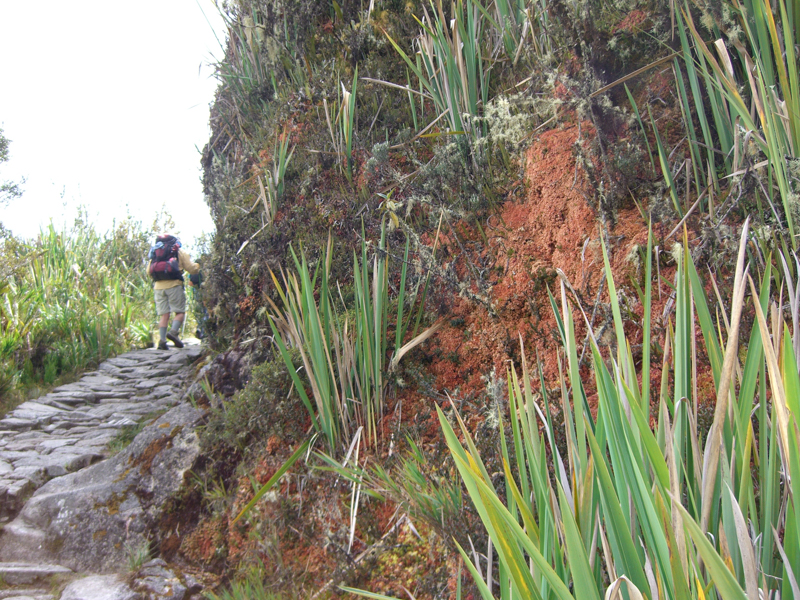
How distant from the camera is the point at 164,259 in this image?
22.0ft

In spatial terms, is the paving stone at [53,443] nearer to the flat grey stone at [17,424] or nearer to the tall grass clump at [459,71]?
the flat grey stone at [17,424]

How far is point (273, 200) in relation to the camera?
313 cm

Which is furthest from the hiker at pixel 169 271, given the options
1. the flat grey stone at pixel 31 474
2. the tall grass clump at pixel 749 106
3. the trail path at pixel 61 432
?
the tall grass clump at pixel 749 106

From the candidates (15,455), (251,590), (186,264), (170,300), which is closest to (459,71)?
(251,590)

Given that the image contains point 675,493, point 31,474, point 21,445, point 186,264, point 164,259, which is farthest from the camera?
point 164,259

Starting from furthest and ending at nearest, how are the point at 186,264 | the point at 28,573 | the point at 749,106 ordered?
the point at 186,264, the point at 28,573, the point at 749,106

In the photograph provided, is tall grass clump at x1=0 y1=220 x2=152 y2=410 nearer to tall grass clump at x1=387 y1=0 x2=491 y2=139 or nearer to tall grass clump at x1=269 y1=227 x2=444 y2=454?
tall grass clump at x1=269 y1=227 x2=444 y2=454

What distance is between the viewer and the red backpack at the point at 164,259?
21.9ft

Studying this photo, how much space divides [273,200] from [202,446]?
1530mm

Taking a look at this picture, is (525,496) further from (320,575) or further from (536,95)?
(536,95)

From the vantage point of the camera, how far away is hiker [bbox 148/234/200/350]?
21.8 ft

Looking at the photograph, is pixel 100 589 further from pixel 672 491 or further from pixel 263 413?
pixel 672 491

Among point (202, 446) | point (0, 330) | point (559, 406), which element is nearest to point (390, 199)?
point (559, 406)

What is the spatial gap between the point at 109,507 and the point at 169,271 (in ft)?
15.3
